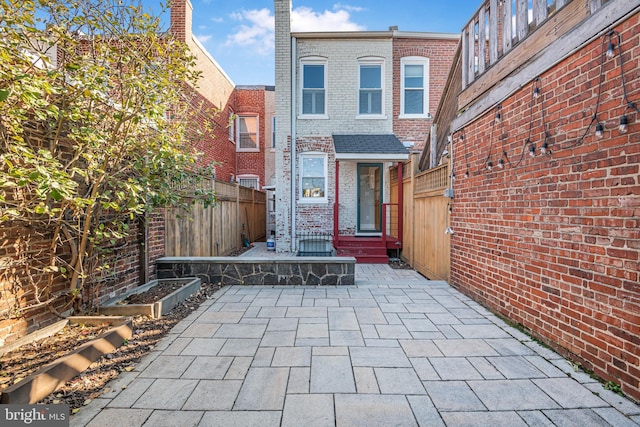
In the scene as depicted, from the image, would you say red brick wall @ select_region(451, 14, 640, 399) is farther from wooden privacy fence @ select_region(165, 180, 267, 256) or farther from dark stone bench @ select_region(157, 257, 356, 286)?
wooden privacy fence @ select_region(165, 180, 267, 256)

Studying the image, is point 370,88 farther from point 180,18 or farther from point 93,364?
point 93,364

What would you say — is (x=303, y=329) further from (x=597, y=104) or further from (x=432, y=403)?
(x=597, y=104)

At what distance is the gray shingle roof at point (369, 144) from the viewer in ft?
27.9

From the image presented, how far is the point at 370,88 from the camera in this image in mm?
9719

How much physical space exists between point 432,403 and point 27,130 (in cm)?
410

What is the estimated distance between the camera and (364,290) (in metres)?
5.07

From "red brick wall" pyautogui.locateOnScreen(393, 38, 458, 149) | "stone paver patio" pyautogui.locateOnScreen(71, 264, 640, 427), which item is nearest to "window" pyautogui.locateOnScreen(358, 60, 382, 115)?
"red brick wall" pyautogui.locateOnScreen(393, 38, 458, 149)

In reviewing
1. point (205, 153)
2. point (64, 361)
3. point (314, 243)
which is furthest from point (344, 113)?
point (64, 361)

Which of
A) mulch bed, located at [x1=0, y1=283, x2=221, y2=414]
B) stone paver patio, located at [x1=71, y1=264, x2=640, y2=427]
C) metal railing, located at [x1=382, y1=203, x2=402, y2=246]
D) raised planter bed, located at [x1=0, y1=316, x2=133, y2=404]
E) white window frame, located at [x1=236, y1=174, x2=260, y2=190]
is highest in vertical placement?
white window frame, located at [x1=236, y1=174, x2=260, y2=190]

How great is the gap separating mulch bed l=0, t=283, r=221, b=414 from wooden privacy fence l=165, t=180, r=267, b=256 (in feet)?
5.52

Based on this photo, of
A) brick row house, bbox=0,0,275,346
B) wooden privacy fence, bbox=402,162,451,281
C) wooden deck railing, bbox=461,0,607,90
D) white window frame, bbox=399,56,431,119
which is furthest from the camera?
white window frame, bbox=399,56,431,119

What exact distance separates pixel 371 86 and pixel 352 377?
29.5 feet

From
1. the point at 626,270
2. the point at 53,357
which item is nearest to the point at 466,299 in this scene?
the point at 626,270

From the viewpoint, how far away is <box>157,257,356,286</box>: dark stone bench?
211 inches
